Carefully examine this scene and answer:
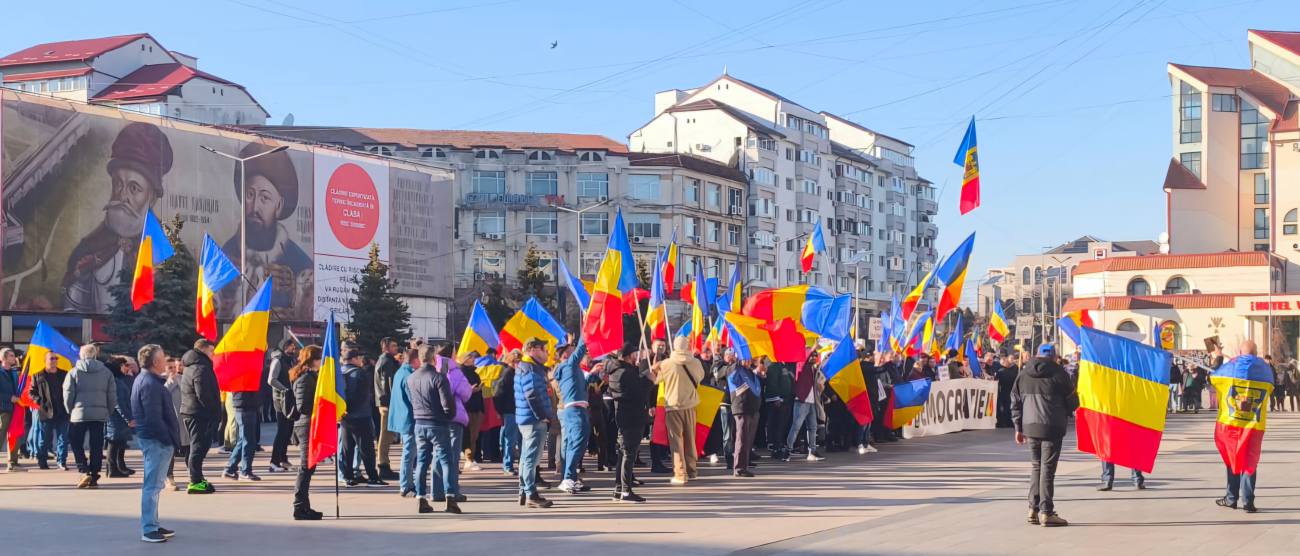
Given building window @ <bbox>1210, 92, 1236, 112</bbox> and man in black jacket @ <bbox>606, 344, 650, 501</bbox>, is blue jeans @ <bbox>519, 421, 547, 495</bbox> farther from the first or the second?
building window @ <bbox>1210, 92, 1236, 112</bbox>

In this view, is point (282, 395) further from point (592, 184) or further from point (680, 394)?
point (592, 184)

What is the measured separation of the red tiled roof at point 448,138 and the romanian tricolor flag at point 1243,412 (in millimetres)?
75029

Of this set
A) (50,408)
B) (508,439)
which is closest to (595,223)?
(50,408)

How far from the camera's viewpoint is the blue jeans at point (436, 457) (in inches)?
538

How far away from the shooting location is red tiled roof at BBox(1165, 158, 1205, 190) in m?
88.1

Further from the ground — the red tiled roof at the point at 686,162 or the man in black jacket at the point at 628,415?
the red tiled roof at the point at 686,162

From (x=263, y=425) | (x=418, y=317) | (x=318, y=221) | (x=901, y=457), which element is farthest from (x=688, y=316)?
(x=901, y=457)

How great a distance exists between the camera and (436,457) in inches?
540

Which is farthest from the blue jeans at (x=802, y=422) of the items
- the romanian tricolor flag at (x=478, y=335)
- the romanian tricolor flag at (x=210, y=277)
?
the romanian tricolor flag at (x=210, y=277)

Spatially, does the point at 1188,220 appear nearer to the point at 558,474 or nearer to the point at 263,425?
the point at 263,425

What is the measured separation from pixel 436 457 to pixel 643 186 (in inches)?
3014

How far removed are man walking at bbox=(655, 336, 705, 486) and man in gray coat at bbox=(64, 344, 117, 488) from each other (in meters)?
6.83

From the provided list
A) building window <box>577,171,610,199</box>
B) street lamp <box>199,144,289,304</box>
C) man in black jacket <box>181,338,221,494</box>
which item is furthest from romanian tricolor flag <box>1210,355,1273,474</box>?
building window <box>577,171,610,199</box>

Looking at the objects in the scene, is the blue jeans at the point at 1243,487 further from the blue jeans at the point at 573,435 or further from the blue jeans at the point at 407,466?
the blue jeans at the point at 407,466
